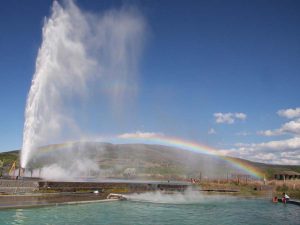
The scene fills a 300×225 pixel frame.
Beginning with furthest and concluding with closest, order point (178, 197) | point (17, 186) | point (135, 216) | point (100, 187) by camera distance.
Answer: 1. point (178, 197)
2. point (100, 187)
3. point (17, 186)
4. point (135, 216)

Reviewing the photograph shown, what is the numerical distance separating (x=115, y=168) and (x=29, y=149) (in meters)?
144

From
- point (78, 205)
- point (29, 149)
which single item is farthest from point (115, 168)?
point (78, 205)

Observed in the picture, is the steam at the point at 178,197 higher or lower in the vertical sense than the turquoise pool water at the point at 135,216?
higher

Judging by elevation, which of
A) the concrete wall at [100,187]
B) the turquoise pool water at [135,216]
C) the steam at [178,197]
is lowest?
the turquoise pool water at [135,216]

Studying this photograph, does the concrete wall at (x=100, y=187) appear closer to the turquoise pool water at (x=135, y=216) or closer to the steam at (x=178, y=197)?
the steam at (x=178, y=197)

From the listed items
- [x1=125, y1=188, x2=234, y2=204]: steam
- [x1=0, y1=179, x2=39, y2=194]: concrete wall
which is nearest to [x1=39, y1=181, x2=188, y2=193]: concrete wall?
[x1=0, y1=179, x2=39, y2=194]: concrete wall

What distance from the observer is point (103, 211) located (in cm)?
3366

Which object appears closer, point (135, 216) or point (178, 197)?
point (135, 216)

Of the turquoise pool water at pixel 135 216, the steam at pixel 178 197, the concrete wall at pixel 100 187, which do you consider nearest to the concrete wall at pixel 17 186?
the concrete wall at pixel 100 187

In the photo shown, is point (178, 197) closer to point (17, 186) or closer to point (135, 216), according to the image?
point (135, 216)

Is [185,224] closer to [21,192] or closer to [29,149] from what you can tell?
[21,192]

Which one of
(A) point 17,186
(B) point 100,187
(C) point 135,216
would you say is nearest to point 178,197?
(B) point 100,187

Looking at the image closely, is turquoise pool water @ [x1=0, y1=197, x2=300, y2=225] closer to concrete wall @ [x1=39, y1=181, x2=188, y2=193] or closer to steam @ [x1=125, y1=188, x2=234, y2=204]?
concrete wall @ [x1=39, y1=181, x2=188, y2=193]

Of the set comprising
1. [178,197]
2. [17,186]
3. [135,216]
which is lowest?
[135,216]
